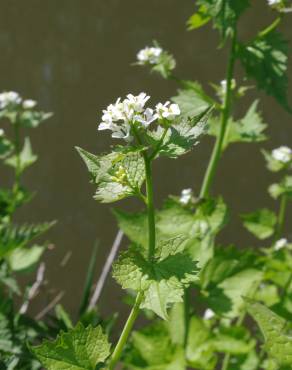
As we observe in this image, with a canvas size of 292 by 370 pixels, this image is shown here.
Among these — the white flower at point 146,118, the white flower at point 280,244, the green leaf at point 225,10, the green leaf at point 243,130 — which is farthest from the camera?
the white flower at point 280,244

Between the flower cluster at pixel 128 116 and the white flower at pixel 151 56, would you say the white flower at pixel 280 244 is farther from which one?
the flower cluster at pixel 128 116

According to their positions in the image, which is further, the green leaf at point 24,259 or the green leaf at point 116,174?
the green leaf at point 24,259

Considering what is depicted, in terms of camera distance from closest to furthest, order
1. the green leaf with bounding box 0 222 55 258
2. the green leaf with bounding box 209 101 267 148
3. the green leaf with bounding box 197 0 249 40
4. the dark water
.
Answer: the green leaf with bounding box 197 0 249 40, the green leaf with bounding box 0 222 55 258, the green leaf with bounding box 209 101 267 148, the dark water

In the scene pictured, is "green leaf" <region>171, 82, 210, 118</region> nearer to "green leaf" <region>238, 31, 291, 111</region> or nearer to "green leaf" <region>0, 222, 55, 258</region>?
"green leaf" <region>238, 31, 291, 111</region>

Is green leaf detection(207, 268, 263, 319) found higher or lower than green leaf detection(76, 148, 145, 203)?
lower

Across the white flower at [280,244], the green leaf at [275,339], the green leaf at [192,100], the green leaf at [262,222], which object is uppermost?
the green leaf at [192,100]

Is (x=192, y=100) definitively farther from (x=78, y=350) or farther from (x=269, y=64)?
(x=78, y=350)

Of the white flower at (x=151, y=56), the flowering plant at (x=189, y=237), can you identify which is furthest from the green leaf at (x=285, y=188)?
the white flower at (x=151, y=56)

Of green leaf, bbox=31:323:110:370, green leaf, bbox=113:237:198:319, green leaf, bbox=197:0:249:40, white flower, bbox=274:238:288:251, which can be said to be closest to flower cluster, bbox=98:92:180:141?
green leaf, bbox=113:237:198:319
